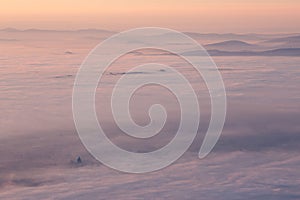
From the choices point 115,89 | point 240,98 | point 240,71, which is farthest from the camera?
point 240,71

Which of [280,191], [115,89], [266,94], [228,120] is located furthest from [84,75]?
[280,191]

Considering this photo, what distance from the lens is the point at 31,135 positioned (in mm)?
22594

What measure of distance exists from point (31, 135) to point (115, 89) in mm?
17065

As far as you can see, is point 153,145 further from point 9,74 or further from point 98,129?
point 9,74

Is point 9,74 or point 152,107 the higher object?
point 9,74

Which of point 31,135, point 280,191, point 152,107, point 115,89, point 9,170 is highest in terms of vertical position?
point 115,89

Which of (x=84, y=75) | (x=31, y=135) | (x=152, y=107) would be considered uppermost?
(x=84, y=75)

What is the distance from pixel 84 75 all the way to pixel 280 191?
37.2 m

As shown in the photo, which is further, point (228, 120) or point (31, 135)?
point (228, 120)

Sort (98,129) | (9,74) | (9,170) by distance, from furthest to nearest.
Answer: (9,74) < (98,129) < (9,170)

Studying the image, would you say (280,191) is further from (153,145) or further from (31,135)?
(31,135)

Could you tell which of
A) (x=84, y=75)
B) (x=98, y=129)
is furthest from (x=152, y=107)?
(x=84, y=75)

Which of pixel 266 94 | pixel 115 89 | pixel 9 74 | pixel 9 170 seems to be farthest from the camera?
pixel 9 74

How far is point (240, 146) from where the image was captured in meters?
21.4
